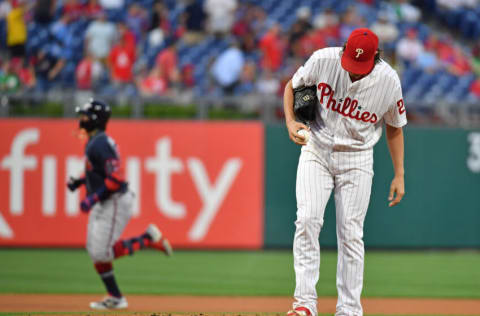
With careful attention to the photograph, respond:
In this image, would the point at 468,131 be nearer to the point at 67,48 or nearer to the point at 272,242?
the point at 272,242

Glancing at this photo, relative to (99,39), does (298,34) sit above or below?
above

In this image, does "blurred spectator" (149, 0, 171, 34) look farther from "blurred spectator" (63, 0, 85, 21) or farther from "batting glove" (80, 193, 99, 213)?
"batting glove" (80, 193, 99, 213)

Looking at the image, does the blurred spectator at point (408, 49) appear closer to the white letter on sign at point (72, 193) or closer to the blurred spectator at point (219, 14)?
the blurred spectator at point (219, 14)

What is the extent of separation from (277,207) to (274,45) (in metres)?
4.10

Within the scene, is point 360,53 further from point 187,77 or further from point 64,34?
point 64,34

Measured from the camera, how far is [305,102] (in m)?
5.66

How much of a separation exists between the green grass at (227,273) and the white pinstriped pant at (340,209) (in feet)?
9.12

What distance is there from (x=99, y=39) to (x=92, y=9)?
143cm

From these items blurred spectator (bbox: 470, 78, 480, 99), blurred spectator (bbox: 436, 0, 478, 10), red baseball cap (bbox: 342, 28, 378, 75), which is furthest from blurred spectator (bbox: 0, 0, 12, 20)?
red baseball cap (bbox: 342, 28, 378, 75)

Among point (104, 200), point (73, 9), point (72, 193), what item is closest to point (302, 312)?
point (104, 200)

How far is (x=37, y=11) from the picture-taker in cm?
1496

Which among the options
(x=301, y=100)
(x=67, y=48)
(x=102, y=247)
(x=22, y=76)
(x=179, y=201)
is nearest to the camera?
(x=301, y=100)

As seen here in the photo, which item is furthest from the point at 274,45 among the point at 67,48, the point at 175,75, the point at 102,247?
the point at 102,247

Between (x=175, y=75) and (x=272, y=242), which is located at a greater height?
(x=175, y=75)
